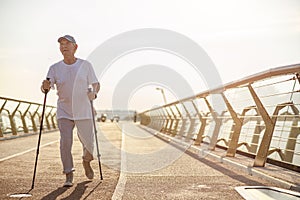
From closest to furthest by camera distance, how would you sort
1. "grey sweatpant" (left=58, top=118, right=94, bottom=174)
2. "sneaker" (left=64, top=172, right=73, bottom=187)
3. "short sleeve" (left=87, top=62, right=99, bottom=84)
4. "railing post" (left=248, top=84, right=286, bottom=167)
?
"sneaker" (left=64, top=172, right=73, bottom=187) → "grey sweatpant" (left=58, top=118, right=94, bottom=174) → "short sleeve" (left=87, top=62, right=99, bottom=84) → "railing post" (left=248, top=84, right=286, bottom=167)

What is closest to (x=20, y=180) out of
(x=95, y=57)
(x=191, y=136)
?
(x=95, y=57)

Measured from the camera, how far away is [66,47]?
6.74 meters

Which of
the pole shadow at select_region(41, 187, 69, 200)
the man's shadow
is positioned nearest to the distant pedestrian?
the man's shadow

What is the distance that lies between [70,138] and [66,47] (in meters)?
1.34

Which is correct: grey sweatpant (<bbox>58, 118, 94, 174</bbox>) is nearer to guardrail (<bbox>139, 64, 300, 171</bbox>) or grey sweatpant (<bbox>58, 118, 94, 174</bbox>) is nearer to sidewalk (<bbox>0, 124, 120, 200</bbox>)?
sidewalk (<bbox>0, 124, 120, 200</bbox>)

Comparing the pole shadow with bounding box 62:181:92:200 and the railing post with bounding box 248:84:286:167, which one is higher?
the railing post with bounding box 248:84:286:167

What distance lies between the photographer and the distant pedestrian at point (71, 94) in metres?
6.67

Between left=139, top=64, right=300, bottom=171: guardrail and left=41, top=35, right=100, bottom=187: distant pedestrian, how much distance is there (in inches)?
112

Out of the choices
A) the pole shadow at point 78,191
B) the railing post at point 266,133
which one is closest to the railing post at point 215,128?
the railing post at point 266,133

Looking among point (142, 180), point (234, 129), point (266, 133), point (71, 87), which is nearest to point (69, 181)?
point (142, 180)

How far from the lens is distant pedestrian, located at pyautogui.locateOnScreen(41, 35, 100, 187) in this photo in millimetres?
6672

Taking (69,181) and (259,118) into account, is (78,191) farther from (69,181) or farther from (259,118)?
(259,118)

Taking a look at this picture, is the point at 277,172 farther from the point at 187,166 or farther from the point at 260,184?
the point at 187,166

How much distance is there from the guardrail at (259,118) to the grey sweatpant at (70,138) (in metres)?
2.88
